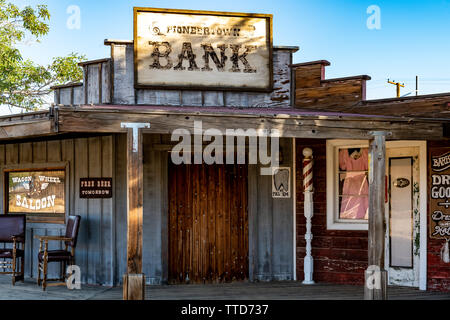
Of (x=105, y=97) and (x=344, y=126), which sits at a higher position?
(x=105, y=97)

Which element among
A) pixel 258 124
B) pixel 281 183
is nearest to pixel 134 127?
pixel 258 124

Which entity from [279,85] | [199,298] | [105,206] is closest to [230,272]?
[199,298]

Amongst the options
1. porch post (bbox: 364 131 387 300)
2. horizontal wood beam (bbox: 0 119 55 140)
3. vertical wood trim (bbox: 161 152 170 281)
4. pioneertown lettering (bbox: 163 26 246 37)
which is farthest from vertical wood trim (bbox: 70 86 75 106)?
porch post (bbox: 364 131 387 300)

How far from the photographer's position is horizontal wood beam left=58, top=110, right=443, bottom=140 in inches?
247

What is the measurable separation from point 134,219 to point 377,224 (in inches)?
113

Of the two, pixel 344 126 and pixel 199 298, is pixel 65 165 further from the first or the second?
pixel 344 126

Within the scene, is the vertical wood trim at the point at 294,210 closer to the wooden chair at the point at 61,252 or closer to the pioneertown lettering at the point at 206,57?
the pioneertown lettering at the point at 206,57

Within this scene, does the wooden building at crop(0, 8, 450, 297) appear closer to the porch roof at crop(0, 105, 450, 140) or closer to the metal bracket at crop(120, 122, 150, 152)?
the porch roof at crop(0, 105, 450, 140)

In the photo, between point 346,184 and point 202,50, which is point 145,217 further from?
point 346,184

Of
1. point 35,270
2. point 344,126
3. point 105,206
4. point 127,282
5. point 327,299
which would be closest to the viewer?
point 127,282

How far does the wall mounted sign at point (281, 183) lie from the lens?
363 inches

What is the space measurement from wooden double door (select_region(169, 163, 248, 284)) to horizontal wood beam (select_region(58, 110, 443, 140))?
2.51 metres

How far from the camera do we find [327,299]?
299 inches

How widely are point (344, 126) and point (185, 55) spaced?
125 inches
